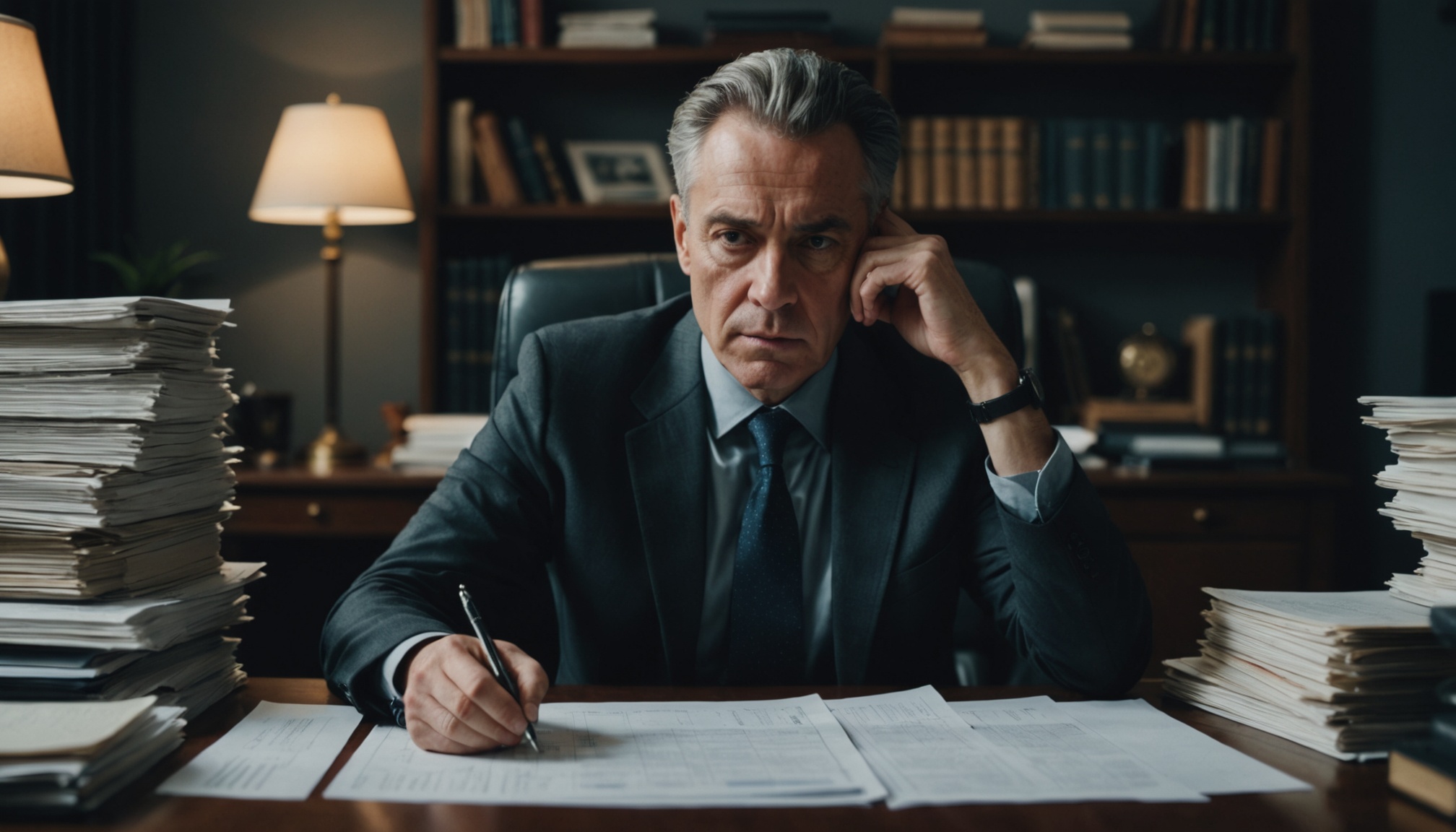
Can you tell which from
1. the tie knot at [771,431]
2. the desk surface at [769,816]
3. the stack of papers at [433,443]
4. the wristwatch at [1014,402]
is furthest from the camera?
the stack of papers at [433,443]

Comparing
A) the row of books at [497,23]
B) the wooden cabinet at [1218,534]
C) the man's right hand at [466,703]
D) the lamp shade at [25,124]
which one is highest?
the row of books at [497,23]

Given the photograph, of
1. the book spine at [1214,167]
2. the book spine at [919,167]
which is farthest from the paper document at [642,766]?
the book spine at [1214,167]

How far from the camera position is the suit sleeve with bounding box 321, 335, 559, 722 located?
1.05 m

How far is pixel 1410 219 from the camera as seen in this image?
3.01 m

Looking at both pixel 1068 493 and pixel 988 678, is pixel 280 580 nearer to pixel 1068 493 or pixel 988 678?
pixel 988 678

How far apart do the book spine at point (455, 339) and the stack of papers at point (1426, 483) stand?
2.27 m

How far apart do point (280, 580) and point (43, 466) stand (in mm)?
2031

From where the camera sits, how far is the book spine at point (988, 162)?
2.80 meters

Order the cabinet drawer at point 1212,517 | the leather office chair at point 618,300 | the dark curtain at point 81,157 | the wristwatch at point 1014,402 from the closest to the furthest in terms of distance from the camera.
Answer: the wristwatch at point 1014,402 → the leather office chair at point 618,300 → the cabinet drawer at point 1212,517 → the dark curtain at point 81,157

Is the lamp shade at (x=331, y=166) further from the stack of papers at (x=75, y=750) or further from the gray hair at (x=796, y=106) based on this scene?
the stack of papers at (x=75, y=750)

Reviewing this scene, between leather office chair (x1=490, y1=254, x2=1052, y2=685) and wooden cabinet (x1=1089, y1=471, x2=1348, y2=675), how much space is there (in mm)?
801

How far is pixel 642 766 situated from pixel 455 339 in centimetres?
220

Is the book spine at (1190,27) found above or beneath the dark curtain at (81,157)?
above

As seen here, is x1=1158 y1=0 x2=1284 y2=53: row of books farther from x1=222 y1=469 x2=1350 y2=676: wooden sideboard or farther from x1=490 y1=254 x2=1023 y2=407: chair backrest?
x1=490 y1=254 x2=1023 y2=407: chair backrest
